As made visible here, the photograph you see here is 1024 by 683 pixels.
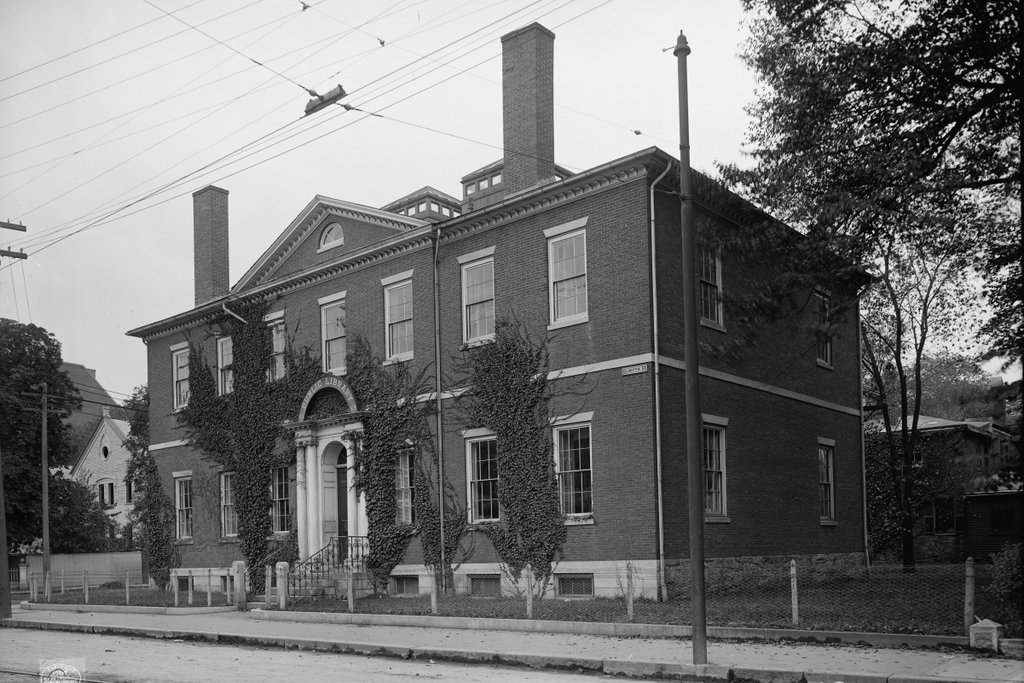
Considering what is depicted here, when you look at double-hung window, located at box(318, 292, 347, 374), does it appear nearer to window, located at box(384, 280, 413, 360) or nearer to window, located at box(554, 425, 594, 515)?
window, located at box(384, 280, 413, 360)

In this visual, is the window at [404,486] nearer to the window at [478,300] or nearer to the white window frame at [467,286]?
the white window frame at [467,286]

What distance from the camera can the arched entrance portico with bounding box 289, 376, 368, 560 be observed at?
2780 cm

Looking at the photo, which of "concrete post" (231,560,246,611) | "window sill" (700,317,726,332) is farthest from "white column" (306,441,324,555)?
"window sill" (700,317,726,332)

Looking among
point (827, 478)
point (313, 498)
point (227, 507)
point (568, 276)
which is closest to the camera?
point (568, 276)

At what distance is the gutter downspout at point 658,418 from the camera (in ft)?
66.5

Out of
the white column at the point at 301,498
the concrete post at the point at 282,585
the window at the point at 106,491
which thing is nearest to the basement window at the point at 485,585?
the concrete post at the point at 282,585

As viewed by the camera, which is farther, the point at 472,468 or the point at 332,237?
the point at 332,237

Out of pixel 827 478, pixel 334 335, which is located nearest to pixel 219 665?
pixel 334 335

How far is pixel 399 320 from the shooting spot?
26797 millimetres

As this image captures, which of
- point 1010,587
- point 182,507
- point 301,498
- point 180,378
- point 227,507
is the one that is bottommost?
point 182,507

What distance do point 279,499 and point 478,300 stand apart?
971cm

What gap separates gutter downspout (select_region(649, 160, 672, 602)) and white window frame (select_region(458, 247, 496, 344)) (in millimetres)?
4546

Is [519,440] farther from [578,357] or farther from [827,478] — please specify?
[827,478]

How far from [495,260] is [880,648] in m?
13.3
